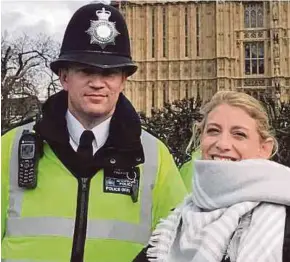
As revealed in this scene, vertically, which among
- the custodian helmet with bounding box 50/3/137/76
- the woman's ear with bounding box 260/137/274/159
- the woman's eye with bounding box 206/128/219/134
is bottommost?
the woman's ear with bounding box 260/137/274/159

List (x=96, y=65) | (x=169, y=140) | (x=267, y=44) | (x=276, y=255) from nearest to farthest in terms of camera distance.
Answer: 1. (x=276, y=255)
2. (x=96, y=65)
3. (x=169, y=140)
4. (x=267, y=44)

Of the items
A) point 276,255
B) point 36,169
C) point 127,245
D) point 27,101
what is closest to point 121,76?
point 36,169

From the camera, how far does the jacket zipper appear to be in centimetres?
158

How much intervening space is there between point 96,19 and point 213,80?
3141 cm

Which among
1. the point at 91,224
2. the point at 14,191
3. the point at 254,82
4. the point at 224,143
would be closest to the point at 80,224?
the point at 91,224

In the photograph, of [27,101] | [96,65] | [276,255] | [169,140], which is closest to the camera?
[276,255]

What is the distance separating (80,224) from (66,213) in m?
0.05

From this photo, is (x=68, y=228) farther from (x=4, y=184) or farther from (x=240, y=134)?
(x=240, y=134)

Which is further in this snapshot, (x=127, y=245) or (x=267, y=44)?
(x=267, y=44)

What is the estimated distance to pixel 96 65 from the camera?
5.18 feet

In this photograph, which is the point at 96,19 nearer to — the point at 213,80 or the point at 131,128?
the point at 131,128

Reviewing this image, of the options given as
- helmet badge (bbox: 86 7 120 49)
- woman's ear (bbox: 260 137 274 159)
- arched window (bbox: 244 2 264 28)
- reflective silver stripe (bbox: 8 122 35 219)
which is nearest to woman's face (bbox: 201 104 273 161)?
woman's ear (bbox: 260 137 274 159)

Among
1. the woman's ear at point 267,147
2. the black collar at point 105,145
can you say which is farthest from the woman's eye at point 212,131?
the black collar at point 105,145

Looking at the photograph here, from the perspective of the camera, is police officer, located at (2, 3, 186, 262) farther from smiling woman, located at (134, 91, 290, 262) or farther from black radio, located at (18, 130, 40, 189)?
smiling woman, located at (134, 91, 290, 262)
